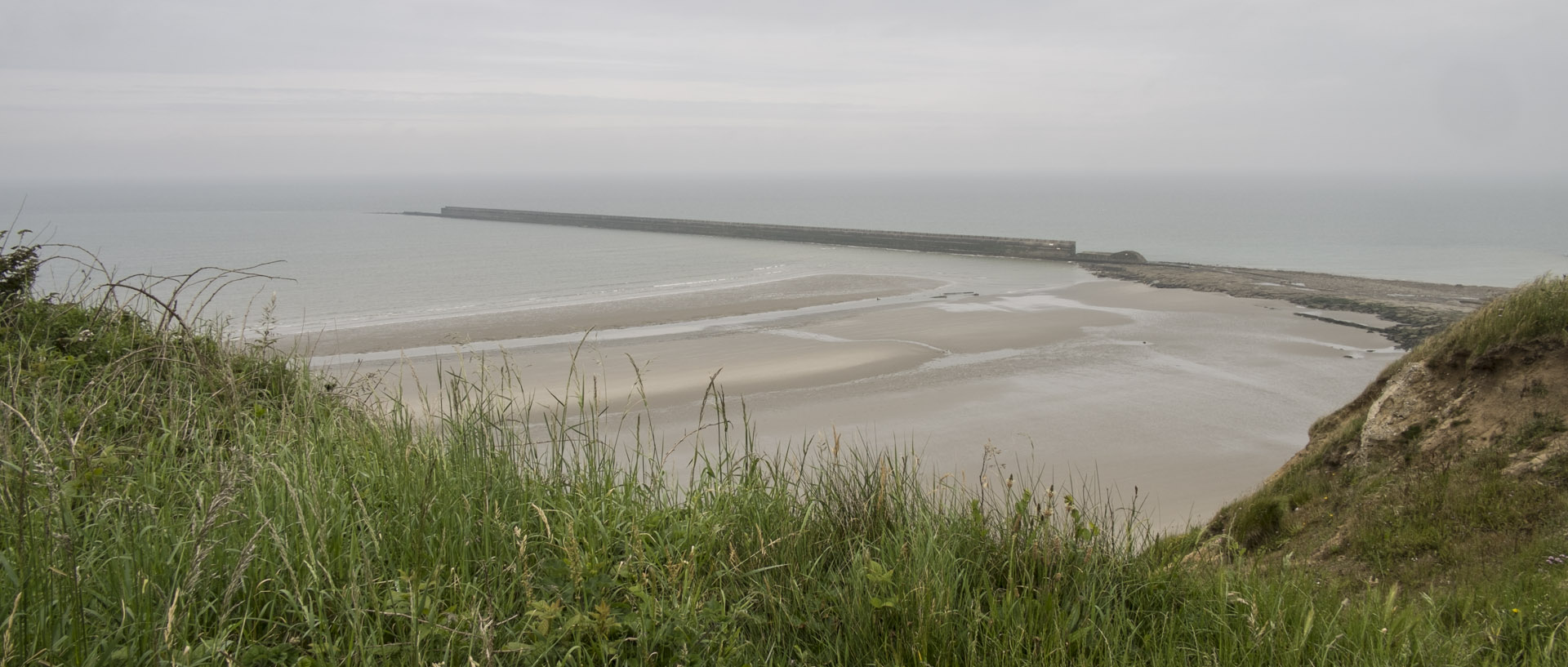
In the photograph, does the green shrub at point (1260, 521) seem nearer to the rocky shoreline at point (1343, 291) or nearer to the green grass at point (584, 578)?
the green grass at point (584, 578)

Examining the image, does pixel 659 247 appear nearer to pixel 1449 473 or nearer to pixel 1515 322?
pixel 1515 322

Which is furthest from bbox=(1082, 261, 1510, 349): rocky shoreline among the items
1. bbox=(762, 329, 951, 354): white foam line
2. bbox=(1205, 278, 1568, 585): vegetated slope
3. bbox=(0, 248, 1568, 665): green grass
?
bbox=(0, 248, 1568, 665): green grass

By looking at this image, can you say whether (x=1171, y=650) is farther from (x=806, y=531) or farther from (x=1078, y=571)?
(x=806, y=531)

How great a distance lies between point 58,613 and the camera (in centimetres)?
290

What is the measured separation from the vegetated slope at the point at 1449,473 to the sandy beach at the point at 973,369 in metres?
1.13

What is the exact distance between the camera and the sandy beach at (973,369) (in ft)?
46.2

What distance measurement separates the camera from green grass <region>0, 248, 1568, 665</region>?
9.79 ft

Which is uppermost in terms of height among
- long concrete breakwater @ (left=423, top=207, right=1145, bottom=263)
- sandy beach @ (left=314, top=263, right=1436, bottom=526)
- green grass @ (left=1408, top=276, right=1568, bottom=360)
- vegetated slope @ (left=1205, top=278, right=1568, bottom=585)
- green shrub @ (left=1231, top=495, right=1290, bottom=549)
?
long concrete breakwater @ (left=423, top=207, right=1145, bottom=263)

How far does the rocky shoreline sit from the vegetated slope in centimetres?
1974

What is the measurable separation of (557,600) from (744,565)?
3.35ft

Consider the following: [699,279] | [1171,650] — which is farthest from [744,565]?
[699,279]

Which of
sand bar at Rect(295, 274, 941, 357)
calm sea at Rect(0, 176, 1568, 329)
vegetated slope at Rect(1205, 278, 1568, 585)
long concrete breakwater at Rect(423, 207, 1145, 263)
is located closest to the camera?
vegetated slope at Rect(1205, 278, 1568, 585)

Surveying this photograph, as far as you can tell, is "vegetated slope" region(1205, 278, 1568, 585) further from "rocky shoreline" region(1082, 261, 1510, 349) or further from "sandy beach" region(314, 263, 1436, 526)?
"rocky shoreline" region(1082, 261, 1510, 349)

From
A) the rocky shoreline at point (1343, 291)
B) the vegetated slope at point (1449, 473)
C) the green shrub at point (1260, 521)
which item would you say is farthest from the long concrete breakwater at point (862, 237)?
the green shrub at point (1260, 521)
